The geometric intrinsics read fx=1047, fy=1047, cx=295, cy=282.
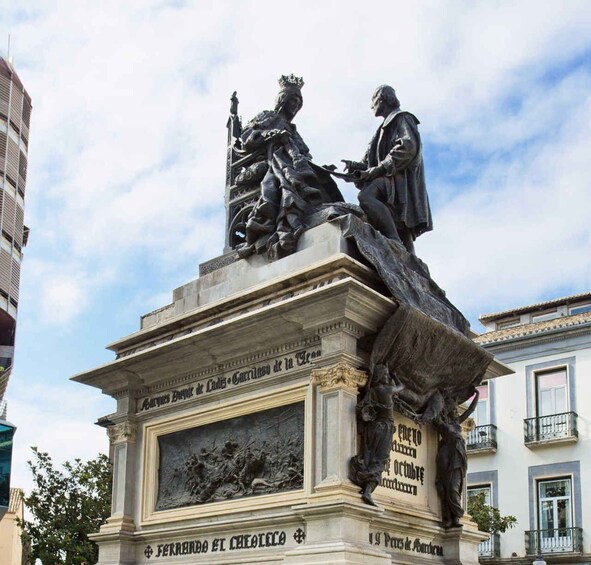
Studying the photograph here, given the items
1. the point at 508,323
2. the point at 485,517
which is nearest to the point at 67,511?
the point at 485,517

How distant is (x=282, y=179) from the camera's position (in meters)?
13.9

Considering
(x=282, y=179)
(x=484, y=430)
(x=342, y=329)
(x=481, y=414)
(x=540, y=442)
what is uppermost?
(x=481, y=414)

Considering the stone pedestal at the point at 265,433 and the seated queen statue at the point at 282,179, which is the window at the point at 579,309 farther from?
the stone pedestal at the point at 265,433

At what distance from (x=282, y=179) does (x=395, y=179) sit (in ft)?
4.93

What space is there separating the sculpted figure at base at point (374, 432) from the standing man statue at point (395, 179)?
2.54 meters

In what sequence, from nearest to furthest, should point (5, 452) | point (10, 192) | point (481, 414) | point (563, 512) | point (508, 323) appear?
1. point (563, 512)
2. point (481, 414)
3. point (5, 452)
4. point (508, 323)
5. point (10, 192)

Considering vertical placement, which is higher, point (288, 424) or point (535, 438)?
point (535, 438)

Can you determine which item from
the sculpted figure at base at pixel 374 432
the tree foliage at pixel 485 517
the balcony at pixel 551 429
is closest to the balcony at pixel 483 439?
the balcony at pixel 551 429

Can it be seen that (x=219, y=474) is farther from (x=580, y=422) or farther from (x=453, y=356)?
(x=580, y=422)

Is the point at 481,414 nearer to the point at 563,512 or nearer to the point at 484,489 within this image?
the point at 484,489

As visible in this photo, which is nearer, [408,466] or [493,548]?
[408,466]

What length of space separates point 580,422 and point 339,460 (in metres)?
23.8

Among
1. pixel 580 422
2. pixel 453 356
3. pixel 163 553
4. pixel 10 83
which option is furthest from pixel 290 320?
pixel 10 83

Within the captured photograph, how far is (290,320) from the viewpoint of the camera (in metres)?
12.2
